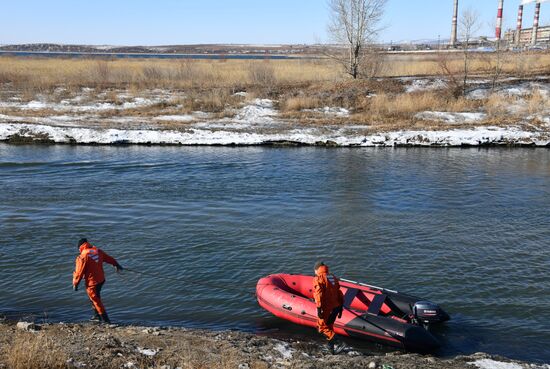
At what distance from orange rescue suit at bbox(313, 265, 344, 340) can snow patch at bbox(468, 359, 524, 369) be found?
2223 millimetres

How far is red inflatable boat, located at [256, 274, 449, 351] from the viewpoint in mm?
8883

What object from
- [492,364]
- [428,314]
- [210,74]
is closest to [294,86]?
[210,74]

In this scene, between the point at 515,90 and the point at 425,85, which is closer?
the point at 515,90

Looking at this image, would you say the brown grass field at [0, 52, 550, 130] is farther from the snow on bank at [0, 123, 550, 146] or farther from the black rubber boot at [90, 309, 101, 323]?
the black rubber boot at [90, 309, 101, 323]

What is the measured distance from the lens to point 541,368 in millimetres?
7789

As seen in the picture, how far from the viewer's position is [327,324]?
347 inches

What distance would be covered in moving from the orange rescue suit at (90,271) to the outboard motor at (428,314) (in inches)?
223

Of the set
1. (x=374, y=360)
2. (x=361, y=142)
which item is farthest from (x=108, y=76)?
(x=374, y=360)

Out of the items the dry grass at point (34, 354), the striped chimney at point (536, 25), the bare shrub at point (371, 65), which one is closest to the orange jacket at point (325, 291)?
the dry grass at point (34, 354)

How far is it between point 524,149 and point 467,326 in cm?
1903

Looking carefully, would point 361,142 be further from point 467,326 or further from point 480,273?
point 467,326

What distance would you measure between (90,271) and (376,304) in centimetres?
519

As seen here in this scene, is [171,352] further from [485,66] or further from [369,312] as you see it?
[485,66]

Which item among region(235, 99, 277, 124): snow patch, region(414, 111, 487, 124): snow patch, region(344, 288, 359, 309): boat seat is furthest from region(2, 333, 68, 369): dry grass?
region(414, 111, 487, 124): snow patch
